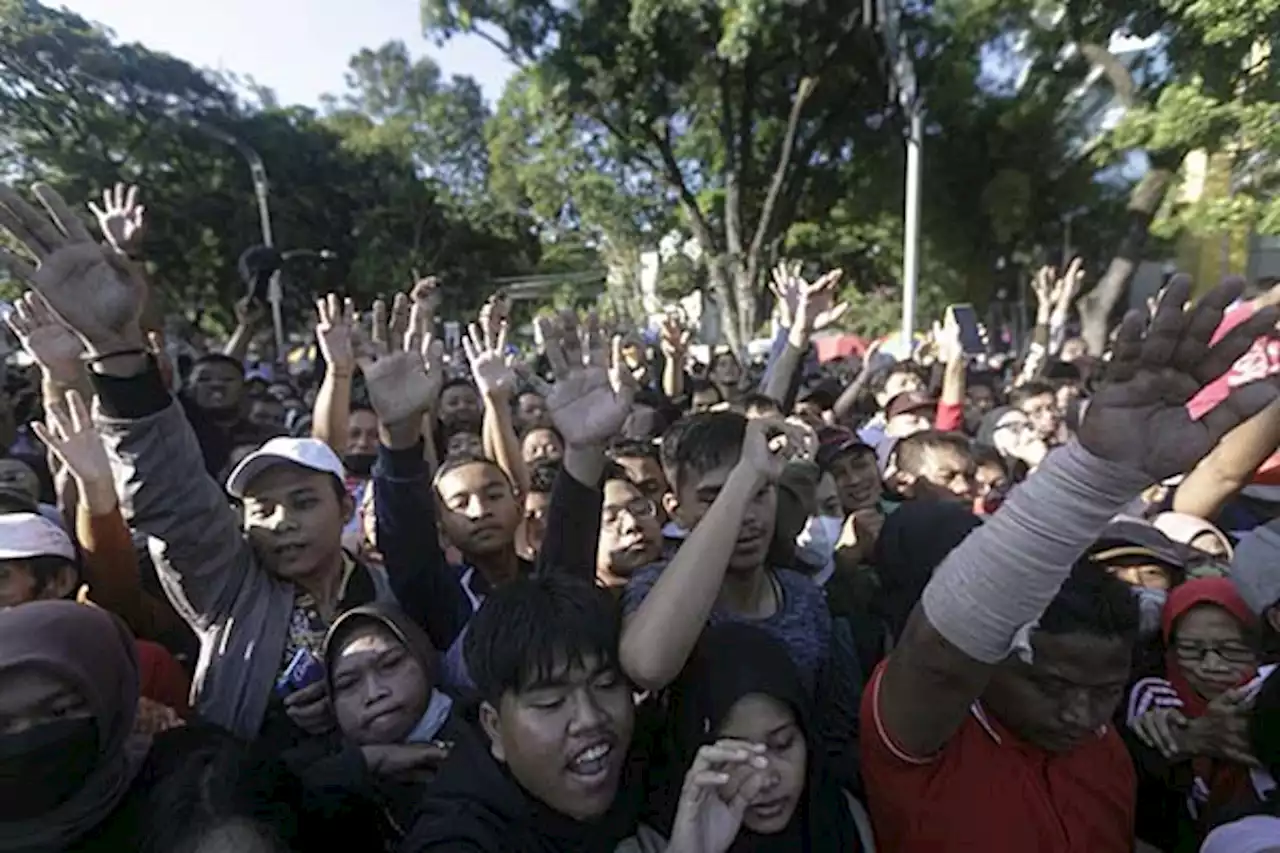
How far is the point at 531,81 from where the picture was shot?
17375 mm

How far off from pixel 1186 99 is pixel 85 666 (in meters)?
9.81

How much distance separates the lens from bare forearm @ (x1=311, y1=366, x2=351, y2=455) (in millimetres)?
3451

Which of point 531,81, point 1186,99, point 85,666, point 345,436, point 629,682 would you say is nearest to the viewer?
point 85,666

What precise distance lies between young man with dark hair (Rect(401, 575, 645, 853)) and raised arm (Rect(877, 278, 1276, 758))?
52 centimetres

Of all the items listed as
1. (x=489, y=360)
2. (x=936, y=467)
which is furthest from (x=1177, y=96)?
(x=489, y=360)

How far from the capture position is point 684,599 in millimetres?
1647

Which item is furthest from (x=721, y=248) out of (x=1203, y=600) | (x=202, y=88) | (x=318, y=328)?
(x=1203, y=600)

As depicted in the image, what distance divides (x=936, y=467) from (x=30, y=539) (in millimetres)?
2721

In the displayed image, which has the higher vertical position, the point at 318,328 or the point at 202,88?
the point at 202,88

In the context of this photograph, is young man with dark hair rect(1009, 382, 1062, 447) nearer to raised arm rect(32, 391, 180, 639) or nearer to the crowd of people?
the crowd of people

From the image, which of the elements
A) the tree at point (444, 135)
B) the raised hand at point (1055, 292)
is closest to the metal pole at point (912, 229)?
the raised hand at point (1055, 292)

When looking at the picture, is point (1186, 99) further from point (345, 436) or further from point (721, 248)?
point (721, 248)

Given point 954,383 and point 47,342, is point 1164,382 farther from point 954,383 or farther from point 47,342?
point 954,383

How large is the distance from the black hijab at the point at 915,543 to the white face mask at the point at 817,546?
2.44ft
